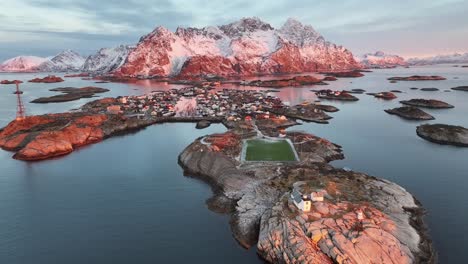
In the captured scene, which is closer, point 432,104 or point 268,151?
point 268,151

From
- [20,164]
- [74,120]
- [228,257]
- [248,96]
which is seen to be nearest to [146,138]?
[74,120]

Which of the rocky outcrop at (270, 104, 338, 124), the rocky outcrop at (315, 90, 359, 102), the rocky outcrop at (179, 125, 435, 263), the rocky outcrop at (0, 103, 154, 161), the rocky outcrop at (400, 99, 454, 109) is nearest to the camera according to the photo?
the rocky outcrop at (179, 125, 435, 263)

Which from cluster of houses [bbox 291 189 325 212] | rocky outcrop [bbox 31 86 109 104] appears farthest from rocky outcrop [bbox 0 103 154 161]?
rocky outcrop [bbox 31 86 109 104]

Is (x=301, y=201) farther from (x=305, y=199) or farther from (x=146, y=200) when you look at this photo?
(x=146, y=200)

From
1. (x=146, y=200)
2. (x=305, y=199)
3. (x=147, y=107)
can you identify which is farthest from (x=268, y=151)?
(x=147, y=107)

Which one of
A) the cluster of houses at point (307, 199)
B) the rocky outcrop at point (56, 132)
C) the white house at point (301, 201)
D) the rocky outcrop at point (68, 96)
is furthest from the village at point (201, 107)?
the white house at point (301, 201)

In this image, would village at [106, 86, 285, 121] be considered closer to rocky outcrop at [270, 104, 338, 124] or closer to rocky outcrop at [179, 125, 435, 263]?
rocky outcrop at [270, 104, 338, 124]

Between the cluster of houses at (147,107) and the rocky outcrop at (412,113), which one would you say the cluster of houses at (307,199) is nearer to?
the rocky outcrop at (412,113)
